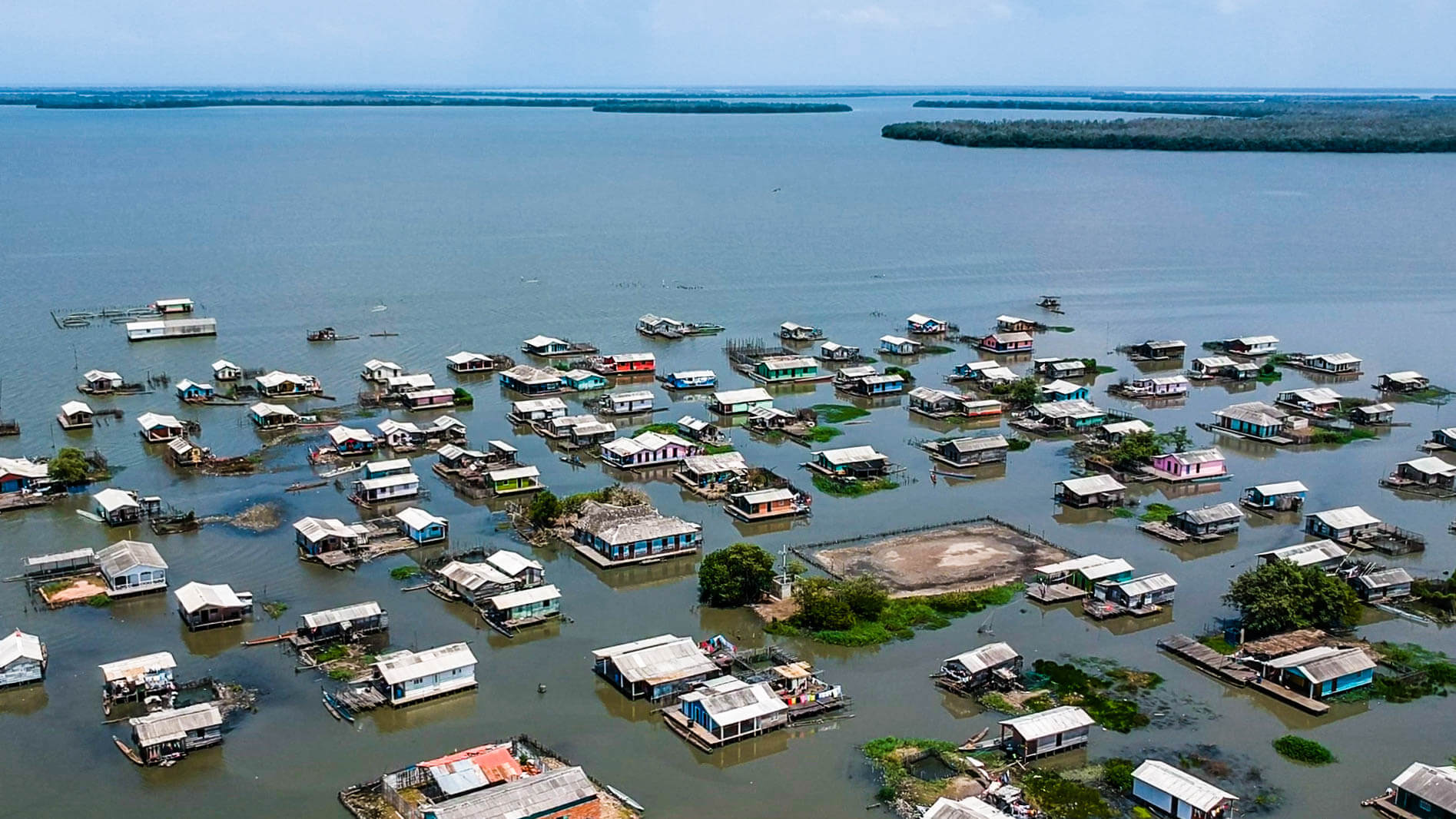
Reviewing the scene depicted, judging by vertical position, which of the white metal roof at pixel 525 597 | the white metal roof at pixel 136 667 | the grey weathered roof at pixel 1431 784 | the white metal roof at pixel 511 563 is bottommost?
the grey weathered roof at pixel 1431 784

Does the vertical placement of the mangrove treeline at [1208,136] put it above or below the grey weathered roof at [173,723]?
above

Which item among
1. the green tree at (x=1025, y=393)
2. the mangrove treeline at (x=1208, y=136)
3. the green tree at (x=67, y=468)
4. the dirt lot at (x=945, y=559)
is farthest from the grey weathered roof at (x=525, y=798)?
the mangrove treeline at (x=1208, y=136)

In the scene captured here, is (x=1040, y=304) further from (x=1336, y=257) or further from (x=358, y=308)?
(x=358, y=308)

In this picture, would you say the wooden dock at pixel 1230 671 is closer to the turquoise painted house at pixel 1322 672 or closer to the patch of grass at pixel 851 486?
the turquoise painted house at pixel 1322 672

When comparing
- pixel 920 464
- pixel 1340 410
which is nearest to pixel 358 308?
pixel 920 464

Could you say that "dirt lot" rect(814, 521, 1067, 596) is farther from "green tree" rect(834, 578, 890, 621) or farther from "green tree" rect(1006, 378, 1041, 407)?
"green tree" rect(1006, 378, 1041, 407)

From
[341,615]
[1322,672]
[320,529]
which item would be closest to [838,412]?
[320,529]
